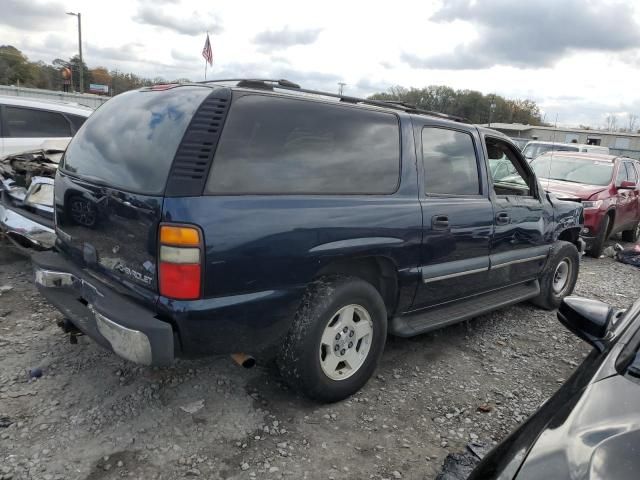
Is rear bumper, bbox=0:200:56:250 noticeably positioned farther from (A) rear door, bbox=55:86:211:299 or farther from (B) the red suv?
(B) the red suv

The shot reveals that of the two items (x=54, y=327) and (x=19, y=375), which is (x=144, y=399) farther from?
(x=54, y=327)

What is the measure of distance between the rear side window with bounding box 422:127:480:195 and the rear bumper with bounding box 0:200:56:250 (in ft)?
10.5

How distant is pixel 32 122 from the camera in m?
7.03

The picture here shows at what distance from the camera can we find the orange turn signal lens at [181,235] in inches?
93.6

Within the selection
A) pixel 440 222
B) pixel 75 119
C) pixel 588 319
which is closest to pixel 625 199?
pixel 440 222

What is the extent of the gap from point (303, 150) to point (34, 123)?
5830mm

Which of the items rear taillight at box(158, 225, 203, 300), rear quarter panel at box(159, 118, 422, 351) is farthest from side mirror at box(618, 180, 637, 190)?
rear taillight at box(158, 225, 203, 300)

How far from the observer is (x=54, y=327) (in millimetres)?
3965

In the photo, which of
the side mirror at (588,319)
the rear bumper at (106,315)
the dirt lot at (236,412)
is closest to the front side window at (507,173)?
the dirt lot at (236,412)

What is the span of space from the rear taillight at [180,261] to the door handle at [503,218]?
8.68ft

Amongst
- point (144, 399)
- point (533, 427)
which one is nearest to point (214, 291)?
point (144, 399)

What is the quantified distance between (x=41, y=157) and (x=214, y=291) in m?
4.31

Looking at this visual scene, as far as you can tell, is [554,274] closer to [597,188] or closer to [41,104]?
[597,188]

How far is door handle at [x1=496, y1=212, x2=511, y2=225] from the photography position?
4096mm
